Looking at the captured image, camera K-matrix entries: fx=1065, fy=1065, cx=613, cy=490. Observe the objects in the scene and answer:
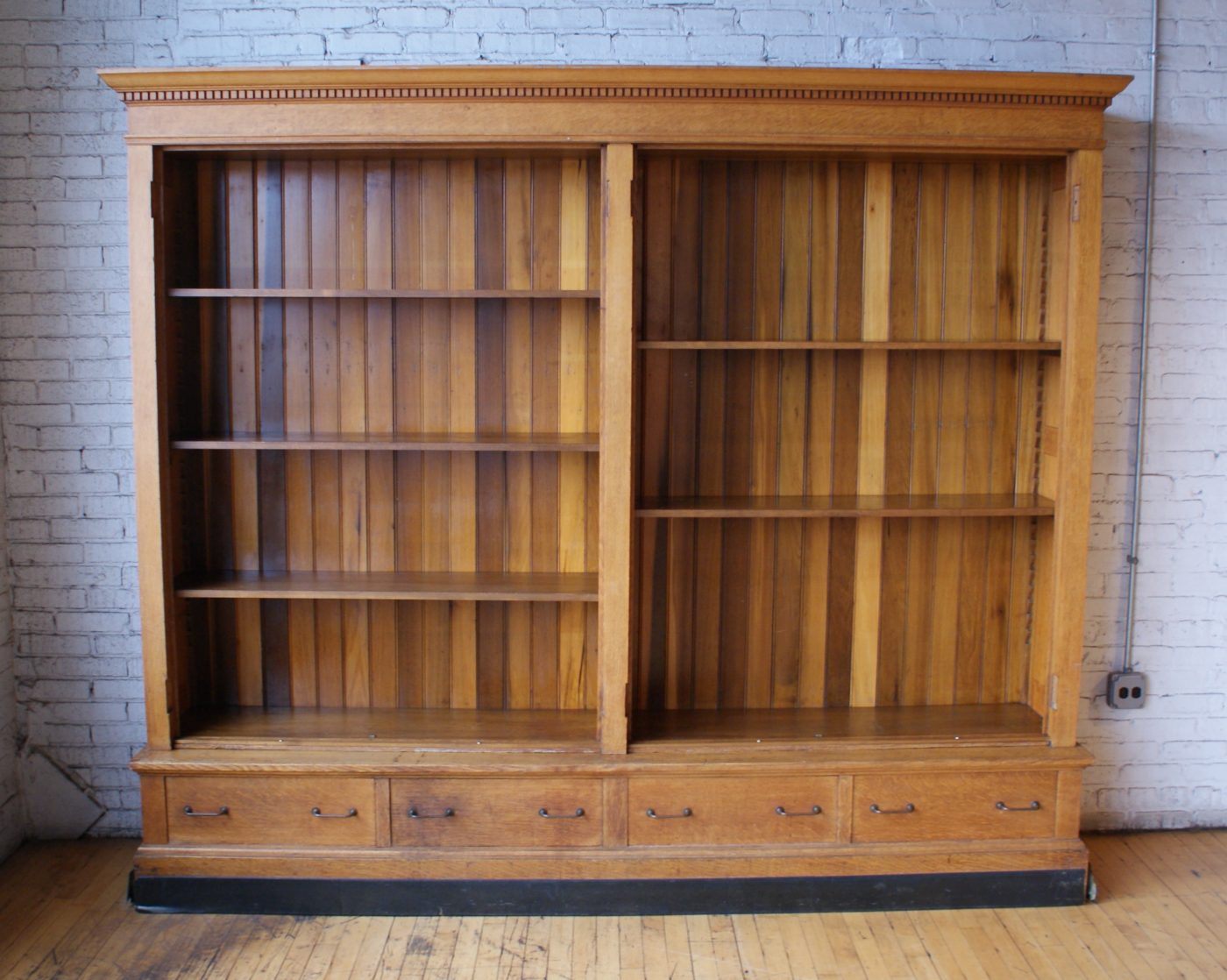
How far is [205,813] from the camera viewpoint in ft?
9.45

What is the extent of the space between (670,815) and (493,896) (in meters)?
0.53

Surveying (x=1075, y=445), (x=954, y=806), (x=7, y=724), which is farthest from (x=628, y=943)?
(x=7, y=724)

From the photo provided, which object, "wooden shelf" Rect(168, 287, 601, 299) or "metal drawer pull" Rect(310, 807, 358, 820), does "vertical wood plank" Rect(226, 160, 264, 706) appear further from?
"metal drawer pull" Rect(310, 807, 358, 820)

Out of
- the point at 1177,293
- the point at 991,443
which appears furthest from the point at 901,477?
the point at 1177,293

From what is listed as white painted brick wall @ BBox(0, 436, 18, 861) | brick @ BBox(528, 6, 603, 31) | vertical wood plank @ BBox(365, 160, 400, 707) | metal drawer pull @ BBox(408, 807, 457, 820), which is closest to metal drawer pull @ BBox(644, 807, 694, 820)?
metal drawer pull @ BBox(408, 807, 457, 820)

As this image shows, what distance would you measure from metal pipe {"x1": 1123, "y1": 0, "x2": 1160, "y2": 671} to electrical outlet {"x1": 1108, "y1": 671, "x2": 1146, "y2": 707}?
3 cm

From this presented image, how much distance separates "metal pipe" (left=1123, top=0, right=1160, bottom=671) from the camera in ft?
10.3

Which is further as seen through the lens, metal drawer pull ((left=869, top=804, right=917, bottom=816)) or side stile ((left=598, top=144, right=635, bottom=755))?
metal drawer pull ((left=869, top=804, right=917, bottom=816))

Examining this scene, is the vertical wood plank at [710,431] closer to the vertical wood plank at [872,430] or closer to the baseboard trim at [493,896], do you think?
the vertical wood plank at [872,430]

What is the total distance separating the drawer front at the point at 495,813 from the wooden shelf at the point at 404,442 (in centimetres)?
90

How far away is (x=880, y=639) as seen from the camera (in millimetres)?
3229

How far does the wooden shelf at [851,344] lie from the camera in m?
2.83

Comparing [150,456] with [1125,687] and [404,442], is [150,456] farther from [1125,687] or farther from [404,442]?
[1125,687]

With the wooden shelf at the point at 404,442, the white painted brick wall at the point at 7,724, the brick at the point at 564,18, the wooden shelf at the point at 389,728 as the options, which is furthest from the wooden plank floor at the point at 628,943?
the brick at the point at 564,18
